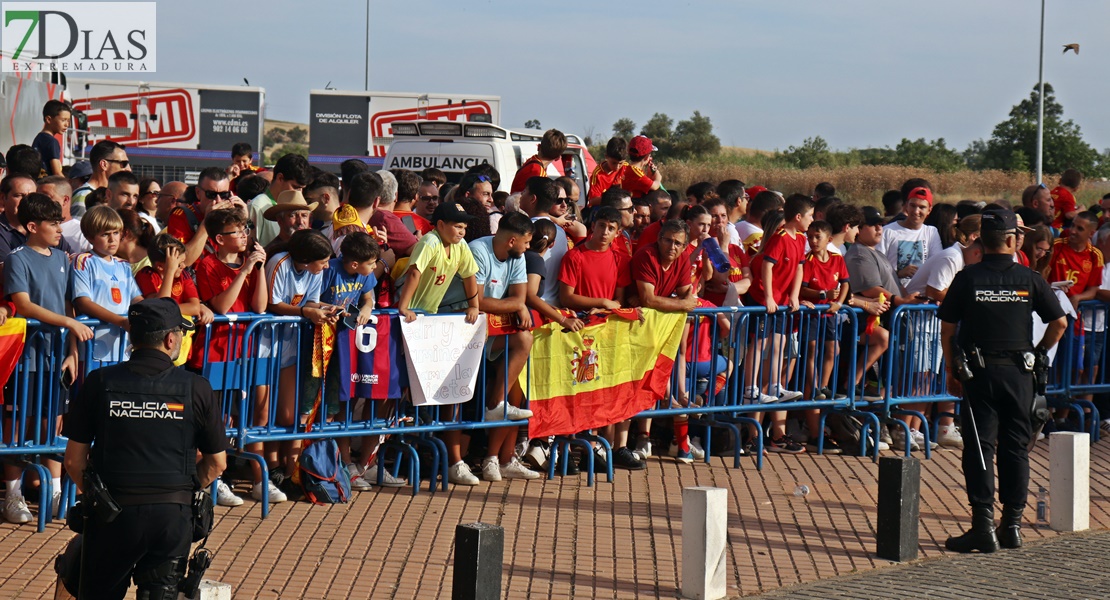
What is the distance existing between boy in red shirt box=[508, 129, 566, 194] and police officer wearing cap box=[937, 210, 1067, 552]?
5.34 meters

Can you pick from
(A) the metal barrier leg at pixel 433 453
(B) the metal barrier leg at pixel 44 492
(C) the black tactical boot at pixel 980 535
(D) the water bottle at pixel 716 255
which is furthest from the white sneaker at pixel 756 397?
(B) the metal barrier leg at pixel 44 492

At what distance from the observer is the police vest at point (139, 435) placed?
515 centimetres

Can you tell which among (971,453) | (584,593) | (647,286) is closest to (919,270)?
(647,286)

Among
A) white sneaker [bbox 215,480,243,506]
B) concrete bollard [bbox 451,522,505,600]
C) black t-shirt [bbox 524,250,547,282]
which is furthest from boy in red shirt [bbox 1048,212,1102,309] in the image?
concrete bollard [bbox 451,522,505,600]

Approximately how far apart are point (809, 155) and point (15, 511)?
6488cm

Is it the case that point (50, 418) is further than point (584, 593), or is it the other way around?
point (50, 418)

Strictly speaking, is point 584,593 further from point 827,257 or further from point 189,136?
point 189,136

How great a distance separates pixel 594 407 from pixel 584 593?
3037 mm

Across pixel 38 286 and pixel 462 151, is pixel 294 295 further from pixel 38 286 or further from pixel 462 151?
pixel 462 151

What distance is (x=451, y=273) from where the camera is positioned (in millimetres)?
9125

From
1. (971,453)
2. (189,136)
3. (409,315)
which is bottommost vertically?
(971,453)

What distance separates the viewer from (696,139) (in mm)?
75438

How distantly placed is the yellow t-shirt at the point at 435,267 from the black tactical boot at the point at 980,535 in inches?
142

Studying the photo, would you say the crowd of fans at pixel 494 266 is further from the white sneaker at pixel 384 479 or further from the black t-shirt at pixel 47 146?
the black t-shirt at pixel 47 146
